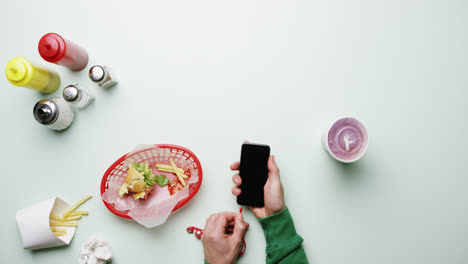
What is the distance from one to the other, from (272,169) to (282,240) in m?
0.20

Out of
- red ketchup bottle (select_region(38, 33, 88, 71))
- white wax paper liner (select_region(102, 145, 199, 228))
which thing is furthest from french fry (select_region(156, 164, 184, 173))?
red ketchup bottle (select_region(38, 33, 88, 71))

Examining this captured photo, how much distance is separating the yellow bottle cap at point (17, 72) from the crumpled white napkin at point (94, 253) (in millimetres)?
479

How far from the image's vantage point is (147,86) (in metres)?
0.83

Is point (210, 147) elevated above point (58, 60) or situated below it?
below

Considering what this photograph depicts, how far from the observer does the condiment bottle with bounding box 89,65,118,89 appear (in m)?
0.76

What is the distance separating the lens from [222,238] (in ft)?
2.38

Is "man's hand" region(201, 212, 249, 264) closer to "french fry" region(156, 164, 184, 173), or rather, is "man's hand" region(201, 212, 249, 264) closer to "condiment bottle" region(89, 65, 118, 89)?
"french fry" region(156, 164, 184, 173)

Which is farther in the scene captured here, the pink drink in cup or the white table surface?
the white table surface

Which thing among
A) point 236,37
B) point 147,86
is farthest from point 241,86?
point 147,86

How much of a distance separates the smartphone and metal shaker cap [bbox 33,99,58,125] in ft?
1.76

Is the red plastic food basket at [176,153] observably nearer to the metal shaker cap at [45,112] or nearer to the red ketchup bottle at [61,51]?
the metal shaker cap at [45,112]

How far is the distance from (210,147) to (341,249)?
482 mm

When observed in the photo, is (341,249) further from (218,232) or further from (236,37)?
(236,37)

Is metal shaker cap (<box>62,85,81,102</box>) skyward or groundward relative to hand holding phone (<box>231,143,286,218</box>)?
skyward
